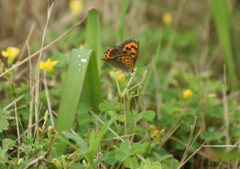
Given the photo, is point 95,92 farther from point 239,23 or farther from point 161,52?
point 239,23

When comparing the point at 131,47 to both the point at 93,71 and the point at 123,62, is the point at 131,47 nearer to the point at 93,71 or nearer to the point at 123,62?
the point at 123,62

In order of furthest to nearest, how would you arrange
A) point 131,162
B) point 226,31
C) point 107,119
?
1. point 226,31
2. point 107,119
3. point 131,162

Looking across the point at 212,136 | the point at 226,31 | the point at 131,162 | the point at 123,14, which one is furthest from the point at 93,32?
the point at 226,31

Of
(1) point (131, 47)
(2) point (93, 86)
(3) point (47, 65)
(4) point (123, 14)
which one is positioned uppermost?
(4) point (123, 14)

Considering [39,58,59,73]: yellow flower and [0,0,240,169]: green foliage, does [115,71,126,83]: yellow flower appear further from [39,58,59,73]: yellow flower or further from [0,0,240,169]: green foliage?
[39,58,59,73]: yellow flower

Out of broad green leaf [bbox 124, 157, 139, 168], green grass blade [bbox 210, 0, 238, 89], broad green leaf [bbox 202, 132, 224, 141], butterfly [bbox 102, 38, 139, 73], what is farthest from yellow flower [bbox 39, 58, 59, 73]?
green grass blade [bbox 210, 0, 238, 89]

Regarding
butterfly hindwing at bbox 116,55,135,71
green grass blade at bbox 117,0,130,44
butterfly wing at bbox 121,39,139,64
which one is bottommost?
butterfly hindwing at bbox 116,55,135,71

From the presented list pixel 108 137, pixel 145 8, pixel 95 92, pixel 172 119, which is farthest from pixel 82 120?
pixel 145 8

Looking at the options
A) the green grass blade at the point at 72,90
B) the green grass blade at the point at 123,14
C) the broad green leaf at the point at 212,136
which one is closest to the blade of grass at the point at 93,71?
the green grass blade at the point at 72,90
